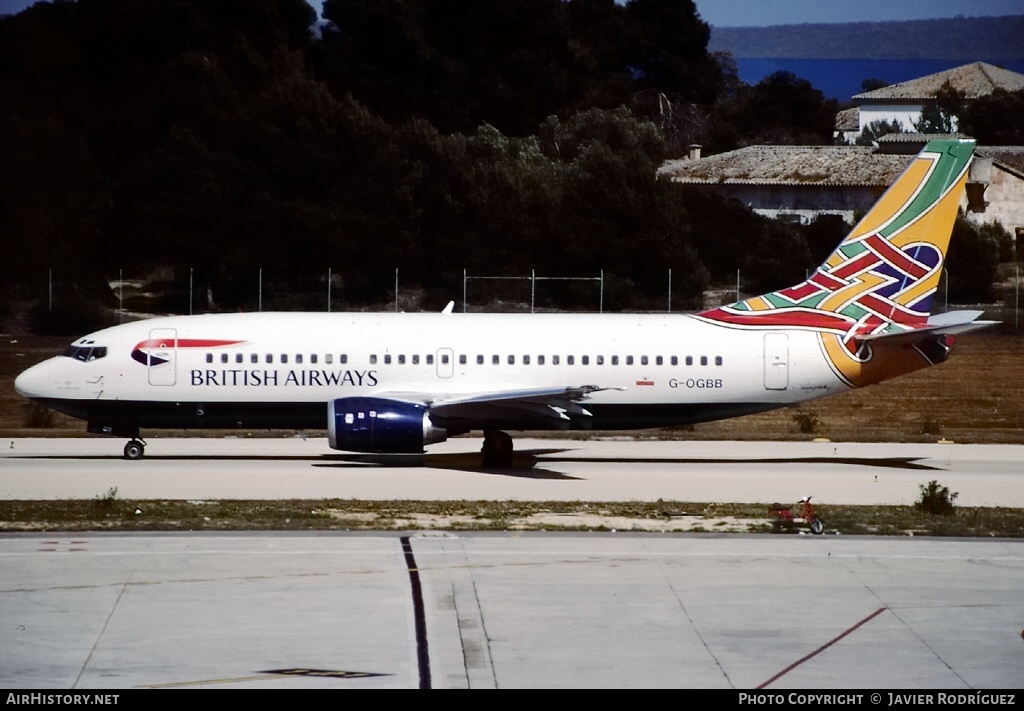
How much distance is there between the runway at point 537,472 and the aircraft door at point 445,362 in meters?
2.18

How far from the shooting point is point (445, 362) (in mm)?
32344

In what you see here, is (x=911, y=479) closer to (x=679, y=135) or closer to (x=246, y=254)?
(x=246, y=254)

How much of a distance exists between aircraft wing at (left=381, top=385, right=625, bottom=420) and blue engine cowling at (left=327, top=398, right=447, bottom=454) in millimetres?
616

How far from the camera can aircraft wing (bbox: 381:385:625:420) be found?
3053 cm

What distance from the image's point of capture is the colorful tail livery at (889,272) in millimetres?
33219

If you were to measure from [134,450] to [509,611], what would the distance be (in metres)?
18.0

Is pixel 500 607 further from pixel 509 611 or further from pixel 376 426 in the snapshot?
pixel 376 426

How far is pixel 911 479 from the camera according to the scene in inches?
1217

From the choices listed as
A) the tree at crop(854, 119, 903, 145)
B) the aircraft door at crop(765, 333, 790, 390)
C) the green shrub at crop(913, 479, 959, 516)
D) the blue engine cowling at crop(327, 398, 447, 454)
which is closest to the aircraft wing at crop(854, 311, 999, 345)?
the aircraft door at crop(765, 333, 790, 390)

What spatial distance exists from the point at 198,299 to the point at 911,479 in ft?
134

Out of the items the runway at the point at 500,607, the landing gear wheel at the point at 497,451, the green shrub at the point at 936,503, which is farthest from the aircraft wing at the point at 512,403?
the green shrub at the point at 936,503

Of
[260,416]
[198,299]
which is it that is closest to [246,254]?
[198,299]

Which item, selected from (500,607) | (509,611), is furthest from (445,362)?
(509,611)

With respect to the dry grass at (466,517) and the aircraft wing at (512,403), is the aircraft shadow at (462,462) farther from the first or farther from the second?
the dry grass at (466,517)
